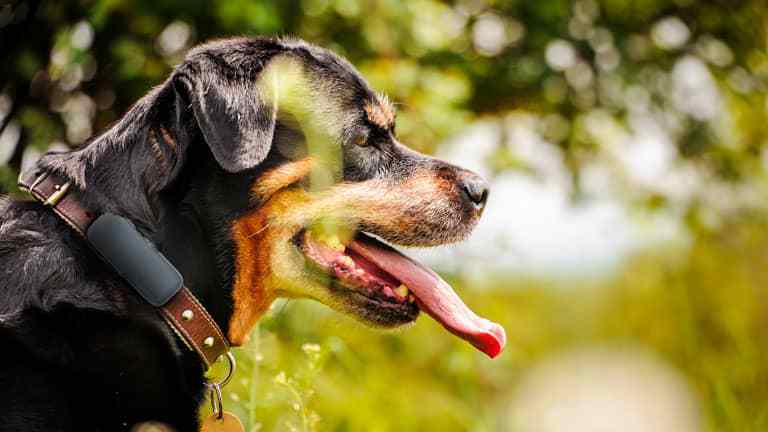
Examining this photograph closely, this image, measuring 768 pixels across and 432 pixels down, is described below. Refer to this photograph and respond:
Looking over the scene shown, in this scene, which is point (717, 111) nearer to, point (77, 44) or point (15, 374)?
point (77, 44)

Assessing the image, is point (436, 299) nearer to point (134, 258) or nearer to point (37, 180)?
point (134, 258)

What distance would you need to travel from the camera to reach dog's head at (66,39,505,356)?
2.73 metres

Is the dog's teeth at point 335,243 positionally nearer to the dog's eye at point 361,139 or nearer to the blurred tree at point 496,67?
the dog's eye at point 361,139

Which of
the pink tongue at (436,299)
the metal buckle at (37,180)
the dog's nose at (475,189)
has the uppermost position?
the metal buckle at (37,180)

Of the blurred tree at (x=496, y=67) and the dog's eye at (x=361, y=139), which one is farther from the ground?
the dog's eye at (x=361, y=139)

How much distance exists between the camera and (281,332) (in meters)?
4.62

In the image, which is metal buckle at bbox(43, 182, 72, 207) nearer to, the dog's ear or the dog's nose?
the dog's ear

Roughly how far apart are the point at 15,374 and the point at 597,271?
4.20 meters

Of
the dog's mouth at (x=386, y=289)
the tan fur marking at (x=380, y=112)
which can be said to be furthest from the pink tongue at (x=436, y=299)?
the tan fur marking at (x=380, y=112)

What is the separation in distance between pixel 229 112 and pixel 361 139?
22.6 inches

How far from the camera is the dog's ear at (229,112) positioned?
8.70 feet

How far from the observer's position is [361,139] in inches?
124

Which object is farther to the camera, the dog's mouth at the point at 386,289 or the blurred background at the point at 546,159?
the blurred background at the point at 546,159

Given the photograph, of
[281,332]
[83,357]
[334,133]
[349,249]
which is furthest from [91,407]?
[281,332]
